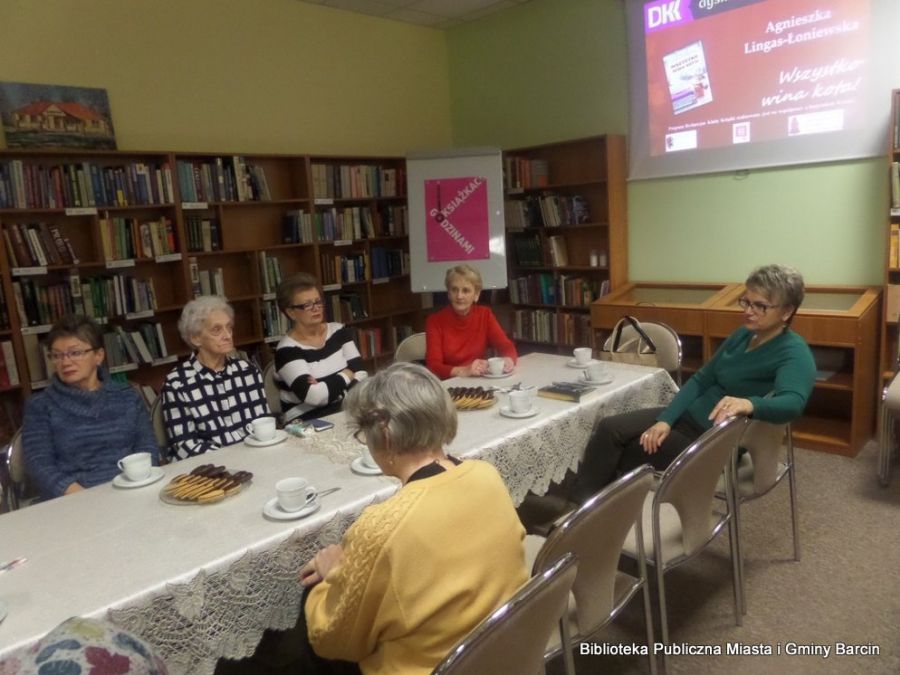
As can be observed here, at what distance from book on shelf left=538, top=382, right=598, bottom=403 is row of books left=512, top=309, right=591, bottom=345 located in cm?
253

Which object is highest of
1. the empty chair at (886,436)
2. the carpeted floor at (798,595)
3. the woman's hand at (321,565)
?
the woman's hand at (321,565)

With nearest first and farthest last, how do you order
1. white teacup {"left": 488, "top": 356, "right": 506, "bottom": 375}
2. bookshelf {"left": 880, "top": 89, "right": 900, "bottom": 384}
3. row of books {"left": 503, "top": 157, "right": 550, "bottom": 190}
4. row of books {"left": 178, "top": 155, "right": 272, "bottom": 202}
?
white teacup {"left": 488, "top": 356, "right": 506, "bottom": 375} < bookshelf {"left": 880, "top": 89, "right": 900, "bottom": 384} < row of books {"left": 178, "top": 155, "right": 272, "bottom": 202} < row of books {"left": 503, "top": 157, "right": 550, "bottom": 190}

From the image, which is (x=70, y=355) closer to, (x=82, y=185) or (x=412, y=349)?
(x=412, y=349)

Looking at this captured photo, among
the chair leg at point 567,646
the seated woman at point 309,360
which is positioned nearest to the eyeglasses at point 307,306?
the seated woman at point 309,360

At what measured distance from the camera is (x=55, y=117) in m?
3.94

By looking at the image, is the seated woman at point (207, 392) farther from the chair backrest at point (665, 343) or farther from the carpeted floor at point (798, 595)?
the chair backrest at point (665, 343)

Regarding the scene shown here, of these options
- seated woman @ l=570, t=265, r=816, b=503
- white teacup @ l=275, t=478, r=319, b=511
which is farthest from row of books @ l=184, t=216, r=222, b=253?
white teacup @ l=275, t=478, r=319, b=511

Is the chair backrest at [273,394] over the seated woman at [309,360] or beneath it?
beneath

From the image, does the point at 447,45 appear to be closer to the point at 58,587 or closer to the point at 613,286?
the point at 613,286

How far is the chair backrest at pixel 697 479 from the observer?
5.58 feet

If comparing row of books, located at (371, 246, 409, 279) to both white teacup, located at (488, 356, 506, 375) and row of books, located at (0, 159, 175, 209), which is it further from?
white teacup, located at (488, 356, 506, 375)

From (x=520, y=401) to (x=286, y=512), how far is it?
973mm

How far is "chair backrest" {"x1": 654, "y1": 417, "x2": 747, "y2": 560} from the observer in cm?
170

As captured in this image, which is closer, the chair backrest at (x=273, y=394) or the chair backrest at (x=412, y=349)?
the chair backrest at (x=273, y=394)
